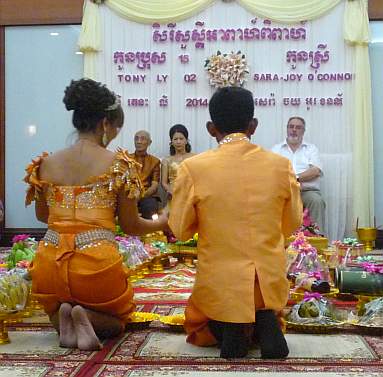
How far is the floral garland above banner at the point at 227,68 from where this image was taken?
7785 mm

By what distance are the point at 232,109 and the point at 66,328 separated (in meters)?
1.09

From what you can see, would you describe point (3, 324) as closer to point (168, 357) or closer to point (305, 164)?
point (168, 357)

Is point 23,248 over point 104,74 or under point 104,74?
under

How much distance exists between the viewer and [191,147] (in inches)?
311

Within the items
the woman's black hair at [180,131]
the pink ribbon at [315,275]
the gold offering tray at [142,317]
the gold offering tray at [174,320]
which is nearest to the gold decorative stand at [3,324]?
the gold offering tray at [142,317]

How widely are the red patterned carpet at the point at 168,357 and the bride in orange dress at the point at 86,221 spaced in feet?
0.45

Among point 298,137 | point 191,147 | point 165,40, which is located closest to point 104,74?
point 165,40

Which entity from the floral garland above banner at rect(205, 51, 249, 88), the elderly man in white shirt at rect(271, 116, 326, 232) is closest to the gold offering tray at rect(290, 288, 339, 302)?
the elderly man in white shirt at rect(271, 116, 326, 232)

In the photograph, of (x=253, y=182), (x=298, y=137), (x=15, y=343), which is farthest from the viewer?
(x=298, y=137)

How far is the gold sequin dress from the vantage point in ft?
9.54

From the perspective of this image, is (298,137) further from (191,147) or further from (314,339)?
(314,339)

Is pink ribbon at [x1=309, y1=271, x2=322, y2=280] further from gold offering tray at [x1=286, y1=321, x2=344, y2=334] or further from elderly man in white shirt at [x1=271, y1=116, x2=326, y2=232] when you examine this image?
elderly man in white shirt at [x1=271, y1=116, x2=326, y2=232]

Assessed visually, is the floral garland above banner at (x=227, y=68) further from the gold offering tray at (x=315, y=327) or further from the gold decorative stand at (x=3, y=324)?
the gold decorative stand at (x=3, y=324)

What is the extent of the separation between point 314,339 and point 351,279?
0.36 metres
